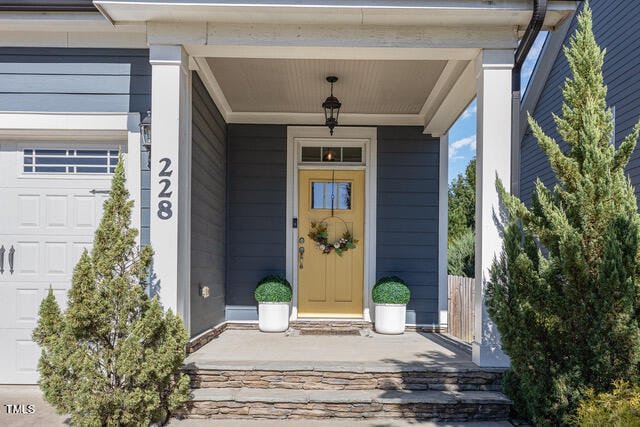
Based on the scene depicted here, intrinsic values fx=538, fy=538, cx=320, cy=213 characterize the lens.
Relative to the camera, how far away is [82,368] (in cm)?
308

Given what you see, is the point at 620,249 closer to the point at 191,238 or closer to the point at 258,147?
the point at 191,238

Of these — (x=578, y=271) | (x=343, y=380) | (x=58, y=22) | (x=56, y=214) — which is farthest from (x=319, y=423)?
(x=58, y=22)

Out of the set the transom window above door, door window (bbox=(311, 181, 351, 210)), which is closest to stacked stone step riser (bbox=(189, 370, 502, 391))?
door window (bbox=(311, 181, 351, 210))

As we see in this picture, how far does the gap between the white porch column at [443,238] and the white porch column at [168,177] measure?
3140 mm

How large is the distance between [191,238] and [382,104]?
8.47 feet

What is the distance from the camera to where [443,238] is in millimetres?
6051

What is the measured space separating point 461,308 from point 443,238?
31.9 inches

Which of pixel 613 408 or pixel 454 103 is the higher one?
pixel 454 103

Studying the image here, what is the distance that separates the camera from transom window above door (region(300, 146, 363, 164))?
244 inches

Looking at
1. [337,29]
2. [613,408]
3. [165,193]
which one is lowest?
A: [613,408]

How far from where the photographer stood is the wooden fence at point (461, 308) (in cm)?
554

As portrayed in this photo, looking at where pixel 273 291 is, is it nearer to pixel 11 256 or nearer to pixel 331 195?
pixel 331 195

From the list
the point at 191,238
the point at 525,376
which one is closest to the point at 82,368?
the point at 191,238

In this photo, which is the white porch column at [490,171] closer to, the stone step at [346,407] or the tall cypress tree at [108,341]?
the stone step at [346,407]
